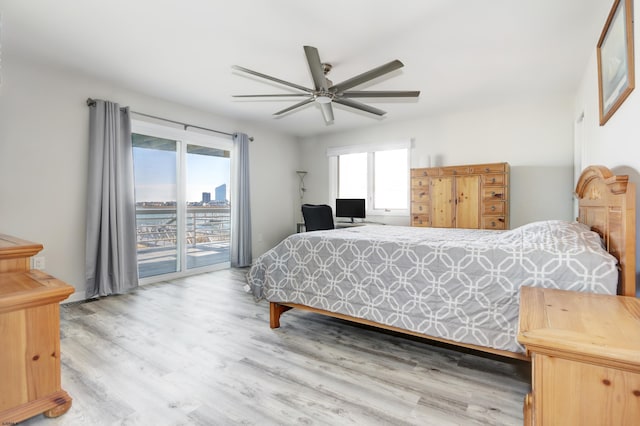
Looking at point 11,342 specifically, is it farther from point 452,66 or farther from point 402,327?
point 452,66

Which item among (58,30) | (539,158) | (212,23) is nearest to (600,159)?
(539,158)

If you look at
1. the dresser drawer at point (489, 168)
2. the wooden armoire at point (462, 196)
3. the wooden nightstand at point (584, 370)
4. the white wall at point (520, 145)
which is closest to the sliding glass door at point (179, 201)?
the wooden armoire at point (462, 196)

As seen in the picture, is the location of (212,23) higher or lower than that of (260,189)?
higher

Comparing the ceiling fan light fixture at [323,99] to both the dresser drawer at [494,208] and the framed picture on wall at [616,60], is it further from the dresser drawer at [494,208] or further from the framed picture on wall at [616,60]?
the dresser drawer at [494,208]

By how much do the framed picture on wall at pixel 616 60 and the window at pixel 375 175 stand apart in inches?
116

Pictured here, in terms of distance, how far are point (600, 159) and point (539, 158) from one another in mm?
1888

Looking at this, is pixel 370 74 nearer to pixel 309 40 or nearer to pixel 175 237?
pixel 309 40

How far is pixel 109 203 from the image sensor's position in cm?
345

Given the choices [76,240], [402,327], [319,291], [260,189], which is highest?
[260,189]

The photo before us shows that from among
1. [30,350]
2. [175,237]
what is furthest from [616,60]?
[175,237]

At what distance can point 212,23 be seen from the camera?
2.39m

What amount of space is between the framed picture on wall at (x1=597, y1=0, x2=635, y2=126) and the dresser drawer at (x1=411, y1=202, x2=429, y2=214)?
7.48 ft

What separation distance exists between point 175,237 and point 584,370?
4399mm

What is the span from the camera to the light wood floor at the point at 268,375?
150cm
